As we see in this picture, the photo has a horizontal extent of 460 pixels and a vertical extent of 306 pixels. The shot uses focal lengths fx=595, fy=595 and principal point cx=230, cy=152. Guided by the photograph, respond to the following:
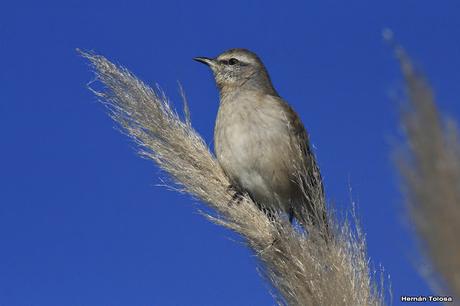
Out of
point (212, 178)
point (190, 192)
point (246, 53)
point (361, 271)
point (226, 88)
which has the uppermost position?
point (246, 53)

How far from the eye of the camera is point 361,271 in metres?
2.77

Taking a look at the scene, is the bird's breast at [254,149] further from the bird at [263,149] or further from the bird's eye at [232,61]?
the bird's eye at [232,61]

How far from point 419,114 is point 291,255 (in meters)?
2.35

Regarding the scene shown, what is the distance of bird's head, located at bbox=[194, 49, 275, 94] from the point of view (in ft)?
19.7

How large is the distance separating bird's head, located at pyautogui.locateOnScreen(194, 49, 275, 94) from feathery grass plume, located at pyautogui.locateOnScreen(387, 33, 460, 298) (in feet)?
17.1

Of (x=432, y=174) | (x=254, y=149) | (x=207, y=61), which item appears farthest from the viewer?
(x=207, y=61)

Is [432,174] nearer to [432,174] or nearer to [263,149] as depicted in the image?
[432,174]

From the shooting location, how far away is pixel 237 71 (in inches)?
239

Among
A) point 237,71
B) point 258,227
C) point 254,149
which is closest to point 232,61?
point 237,71

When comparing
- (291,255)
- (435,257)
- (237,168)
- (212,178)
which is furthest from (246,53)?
(435,257)

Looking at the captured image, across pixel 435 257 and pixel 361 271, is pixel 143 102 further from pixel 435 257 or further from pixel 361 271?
pixel 435 257

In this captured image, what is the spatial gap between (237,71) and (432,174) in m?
5.43

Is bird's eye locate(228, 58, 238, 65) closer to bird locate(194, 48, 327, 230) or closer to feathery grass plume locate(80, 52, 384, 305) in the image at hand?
bird locate(194, 48, 327, 230)

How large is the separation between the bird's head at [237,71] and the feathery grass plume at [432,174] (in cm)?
520
